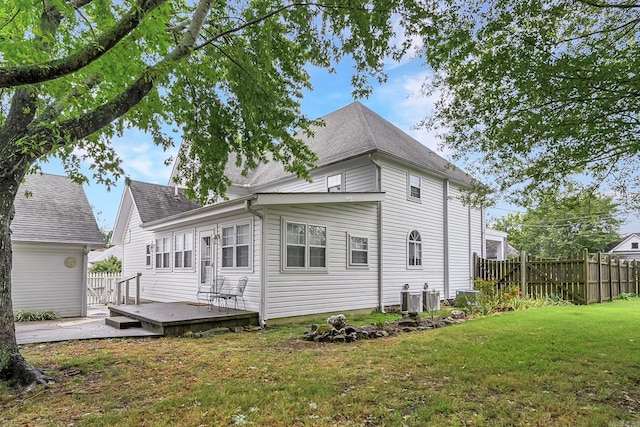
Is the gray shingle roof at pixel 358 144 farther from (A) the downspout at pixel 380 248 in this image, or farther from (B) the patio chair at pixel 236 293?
(B) the patio chair at pixel 236 293

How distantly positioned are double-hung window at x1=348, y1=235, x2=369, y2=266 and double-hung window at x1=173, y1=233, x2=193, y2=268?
215 inches

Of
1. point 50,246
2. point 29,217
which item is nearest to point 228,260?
point 50,246

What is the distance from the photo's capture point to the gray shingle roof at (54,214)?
11.8 meters

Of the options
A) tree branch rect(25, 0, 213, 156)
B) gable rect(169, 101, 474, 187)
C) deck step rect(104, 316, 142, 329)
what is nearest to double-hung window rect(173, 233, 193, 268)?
deck step rect(104, 316, 142, 329)

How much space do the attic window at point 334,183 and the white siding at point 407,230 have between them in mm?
1695

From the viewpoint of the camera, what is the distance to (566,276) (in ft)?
45.4

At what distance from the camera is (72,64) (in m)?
3.80

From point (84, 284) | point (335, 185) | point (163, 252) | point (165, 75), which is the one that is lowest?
point (84, 284)

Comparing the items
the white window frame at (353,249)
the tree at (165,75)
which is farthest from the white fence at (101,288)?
the white window frame at (353,249)

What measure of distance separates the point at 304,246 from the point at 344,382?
5.84 meters

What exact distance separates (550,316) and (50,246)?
49.0 ft

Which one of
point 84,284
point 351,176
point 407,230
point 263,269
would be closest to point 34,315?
point 84,284

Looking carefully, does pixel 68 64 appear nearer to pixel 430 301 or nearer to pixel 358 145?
pixel 358 145

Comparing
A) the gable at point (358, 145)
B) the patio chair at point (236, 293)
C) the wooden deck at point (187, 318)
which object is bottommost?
the wooden deck at point (187, 318)
